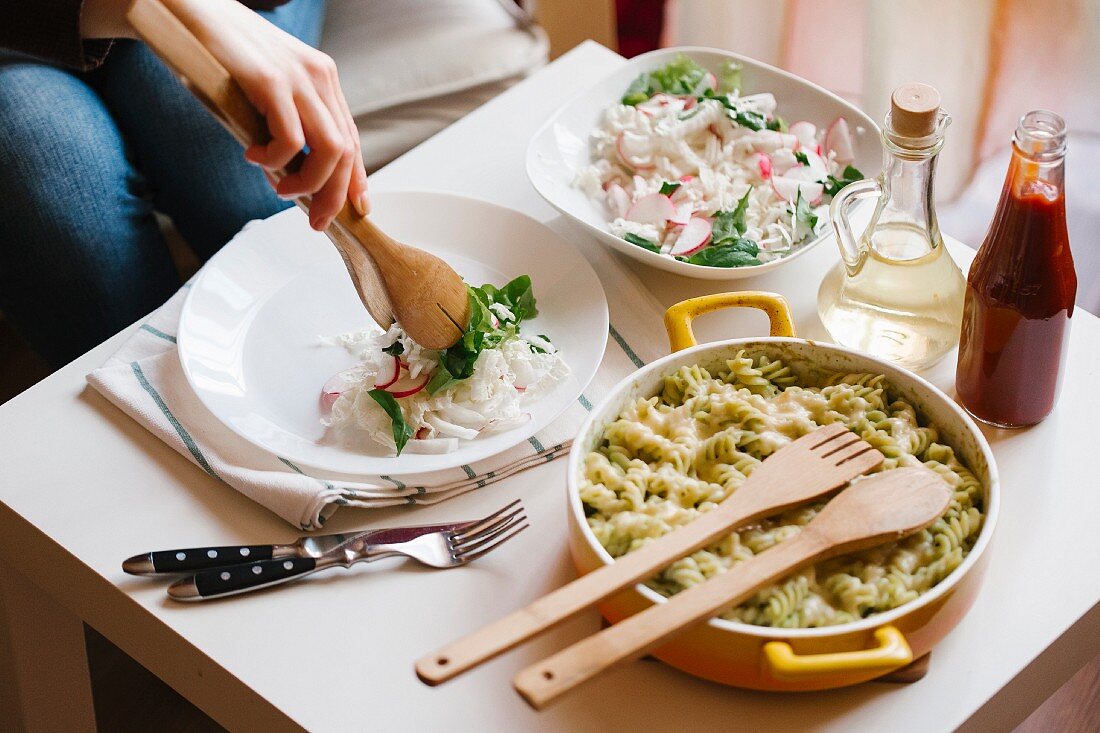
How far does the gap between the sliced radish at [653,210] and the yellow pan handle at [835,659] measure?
590 millimetres

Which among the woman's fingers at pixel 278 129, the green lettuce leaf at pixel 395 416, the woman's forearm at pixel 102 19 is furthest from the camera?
Answer: the woman's forearm at pixel 102 19

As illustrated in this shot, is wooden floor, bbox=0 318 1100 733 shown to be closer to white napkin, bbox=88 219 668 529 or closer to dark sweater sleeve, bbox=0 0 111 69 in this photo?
white napkin, bbox=88 219 668 529

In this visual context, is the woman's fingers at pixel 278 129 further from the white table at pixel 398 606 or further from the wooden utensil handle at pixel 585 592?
the wooden utensil handle at pixel 585 592

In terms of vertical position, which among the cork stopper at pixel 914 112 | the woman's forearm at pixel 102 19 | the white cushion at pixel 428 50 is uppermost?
the cork stopper at pixel 914 112

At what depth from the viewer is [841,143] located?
1258mm

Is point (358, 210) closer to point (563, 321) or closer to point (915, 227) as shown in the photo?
point (563, 321)

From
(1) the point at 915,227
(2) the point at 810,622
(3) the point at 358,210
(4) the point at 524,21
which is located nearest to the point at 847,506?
(2) the point at 810,622

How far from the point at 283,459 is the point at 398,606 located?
0.59 feet

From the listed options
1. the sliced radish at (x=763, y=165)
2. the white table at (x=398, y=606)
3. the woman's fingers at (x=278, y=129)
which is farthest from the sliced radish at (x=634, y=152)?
the woman's fingers at (x=278, y=129)

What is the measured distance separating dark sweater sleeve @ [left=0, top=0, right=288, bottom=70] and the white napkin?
0.35m

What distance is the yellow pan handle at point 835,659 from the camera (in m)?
0.67

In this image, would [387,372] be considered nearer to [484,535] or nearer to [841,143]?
[484,535]

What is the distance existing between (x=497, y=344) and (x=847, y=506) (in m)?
0.40

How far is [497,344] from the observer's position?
1.03 m
